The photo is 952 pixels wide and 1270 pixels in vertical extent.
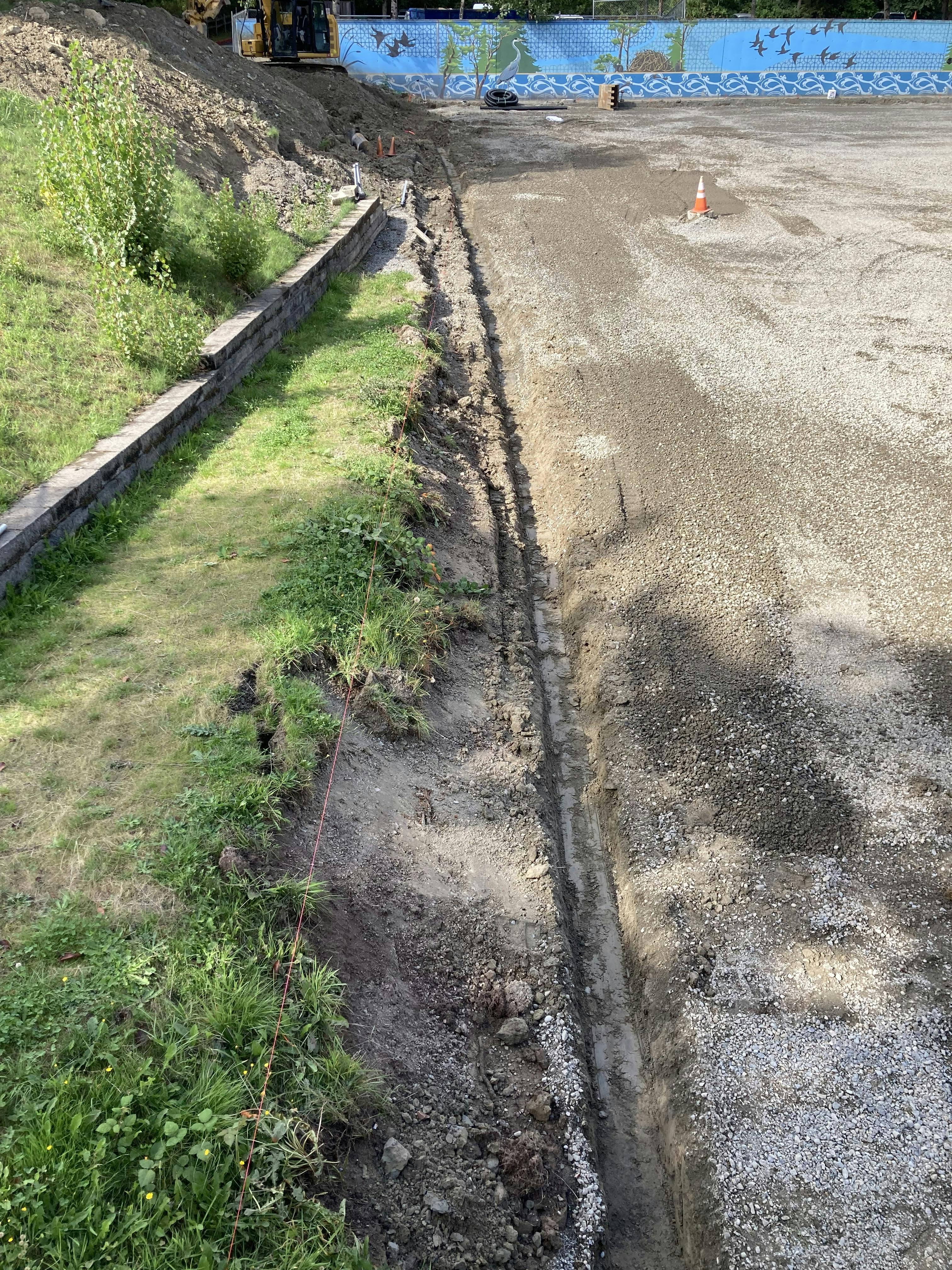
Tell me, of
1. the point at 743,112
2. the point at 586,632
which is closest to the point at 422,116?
the point at 743,112

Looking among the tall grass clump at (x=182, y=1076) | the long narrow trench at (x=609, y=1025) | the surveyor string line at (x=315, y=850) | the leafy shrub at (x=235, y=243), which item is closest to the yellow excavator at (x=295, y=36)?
the leafy shrub at (x=235, y=243)

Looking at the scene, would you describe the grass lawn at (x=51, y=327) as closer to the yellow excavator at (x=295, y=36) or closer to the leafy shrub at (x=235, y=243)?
the leafy shrub at (x=235, y=243)

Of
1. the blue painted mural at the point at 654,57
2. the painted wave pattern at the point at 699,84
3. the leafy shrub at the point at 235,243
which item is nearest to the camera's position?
the leafy shrub at the point at 235,243

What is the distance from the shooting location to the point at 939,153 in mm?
19781

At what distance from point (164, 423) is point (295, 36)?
22.9 meters

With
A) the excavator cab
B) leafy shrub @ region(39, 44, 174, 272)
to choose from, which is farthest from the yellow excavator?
leafy shrub @ region(39, 44, 174, 272)

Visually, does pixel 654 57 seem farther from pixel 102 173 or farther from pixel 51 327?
pixel 51 327

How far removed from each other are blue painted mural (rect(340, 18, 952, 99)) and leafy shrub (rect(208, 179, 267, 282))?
2831 cm

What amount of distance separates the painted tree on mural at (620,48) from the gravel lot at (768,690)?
26486 millimetres

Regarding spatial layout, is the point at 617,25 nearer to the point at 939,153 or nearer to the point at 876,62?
the point at 876,62

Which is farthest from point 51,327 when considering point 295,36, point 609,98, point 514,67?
point 514,67

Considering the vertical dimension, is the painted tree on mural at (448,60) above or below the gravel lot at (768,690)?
above

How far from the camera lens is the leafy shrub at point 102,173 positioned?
8219 mm

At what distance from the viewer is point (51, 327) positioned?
774 cm
